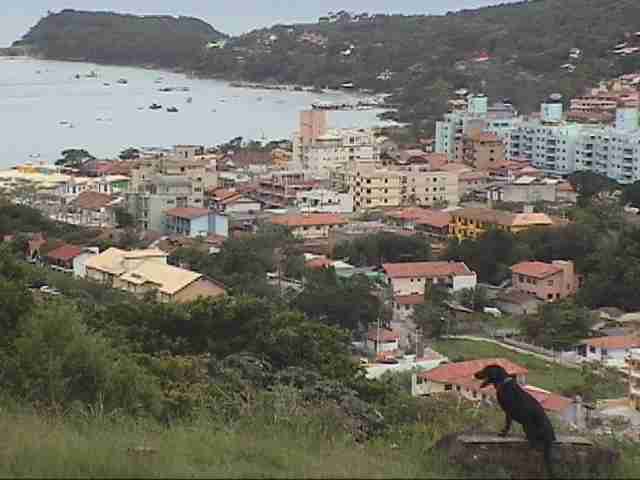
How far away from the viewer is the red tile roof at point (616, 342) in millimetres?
6429

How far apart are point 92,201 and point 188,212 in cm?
129

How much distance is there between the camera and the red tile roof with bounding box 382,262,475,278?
8.28 metres

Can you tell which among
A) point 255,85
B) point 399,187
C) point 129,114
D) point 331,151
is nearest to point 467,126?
point 331,151

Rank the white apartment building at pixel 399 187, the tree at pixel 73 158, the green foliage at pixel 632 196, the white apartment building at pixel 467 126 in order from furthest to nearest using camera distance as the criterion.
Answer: the white apartment building at pixel 467 126 → the tree at pixel 73 158 → the white apartment building at pixel 399 187 → the green foliage at pixel 632 196

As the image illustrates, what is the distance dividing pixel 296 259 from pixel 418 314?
1469mm

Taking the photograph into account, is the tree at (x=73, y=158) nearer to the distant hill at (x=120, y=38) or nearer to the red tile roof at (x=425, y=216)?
the red tile roof at (x=425, y=216)

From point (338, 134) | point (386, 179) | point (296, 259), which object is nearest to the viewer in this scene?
point (296, 259)

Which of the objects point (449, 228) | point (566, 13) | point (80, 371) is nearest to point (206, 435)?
point (80, 371)

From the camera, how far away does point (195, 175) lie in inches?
474

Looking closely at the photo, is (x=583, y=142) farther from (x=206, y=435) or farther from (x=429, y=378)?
(x=206, y=435)

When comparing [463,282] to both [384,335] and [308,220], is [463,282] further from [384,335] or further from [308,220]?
[308,220]

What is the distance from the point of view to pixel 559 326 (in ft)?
22.8

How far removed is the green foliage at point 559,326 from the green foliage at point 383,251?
201cm

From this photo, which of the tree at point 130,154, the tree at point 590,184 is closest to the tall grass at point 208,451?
the tree at point 590,184
